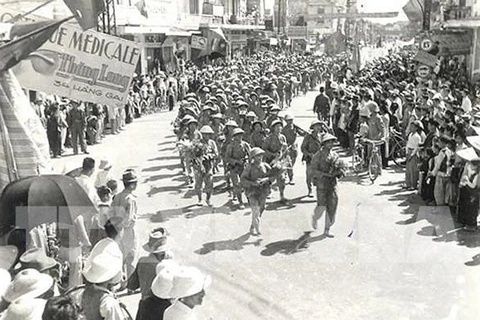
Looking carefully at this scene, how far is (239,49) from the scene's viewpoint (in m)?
53.2

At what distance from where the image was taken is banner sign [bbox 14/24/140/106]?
7352mm

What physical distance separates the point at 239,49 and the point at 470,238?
45114 mm

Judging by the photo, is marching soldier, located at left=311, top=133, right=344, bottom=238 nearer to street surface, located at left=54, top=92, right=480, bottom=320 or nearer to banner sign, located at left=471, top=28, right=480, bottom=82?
street surface, located at left=54, top=92, right=480, bottom=320

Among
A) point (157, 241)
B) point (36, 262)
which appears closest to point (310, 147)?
point (157, 241)

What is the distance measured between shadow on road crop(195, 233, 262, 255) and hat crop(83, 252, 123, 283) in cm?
422

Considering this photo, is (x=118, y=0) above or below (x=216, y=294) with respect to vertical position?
above

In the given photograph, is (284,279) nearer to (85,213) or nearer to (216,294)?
(216,294)

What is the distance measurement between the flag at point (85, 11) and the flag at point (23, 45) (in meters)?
0.37

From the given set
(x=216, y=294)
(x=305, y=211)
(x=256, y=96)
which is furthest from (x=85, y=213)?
(x=256, y=96)

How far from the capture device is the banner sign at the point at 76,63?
7352 mm

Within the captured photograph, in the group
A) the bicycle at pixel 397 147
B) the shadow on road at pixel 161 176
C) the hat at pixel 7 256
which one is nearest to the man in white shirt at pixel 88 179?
the hat at pixel 7 256

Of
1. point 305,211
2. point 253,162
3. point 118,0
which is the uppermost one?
point 118,0

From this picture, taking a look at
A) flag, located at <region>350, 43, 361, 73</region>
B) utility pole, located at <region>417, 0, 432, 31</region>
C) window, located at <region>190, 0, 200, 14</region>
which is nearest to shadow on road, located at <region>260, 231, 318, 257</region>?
flag, located at <region>350, 43, 361, 73</region>

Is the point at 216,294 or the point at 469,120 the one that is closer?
the point at 216,294
